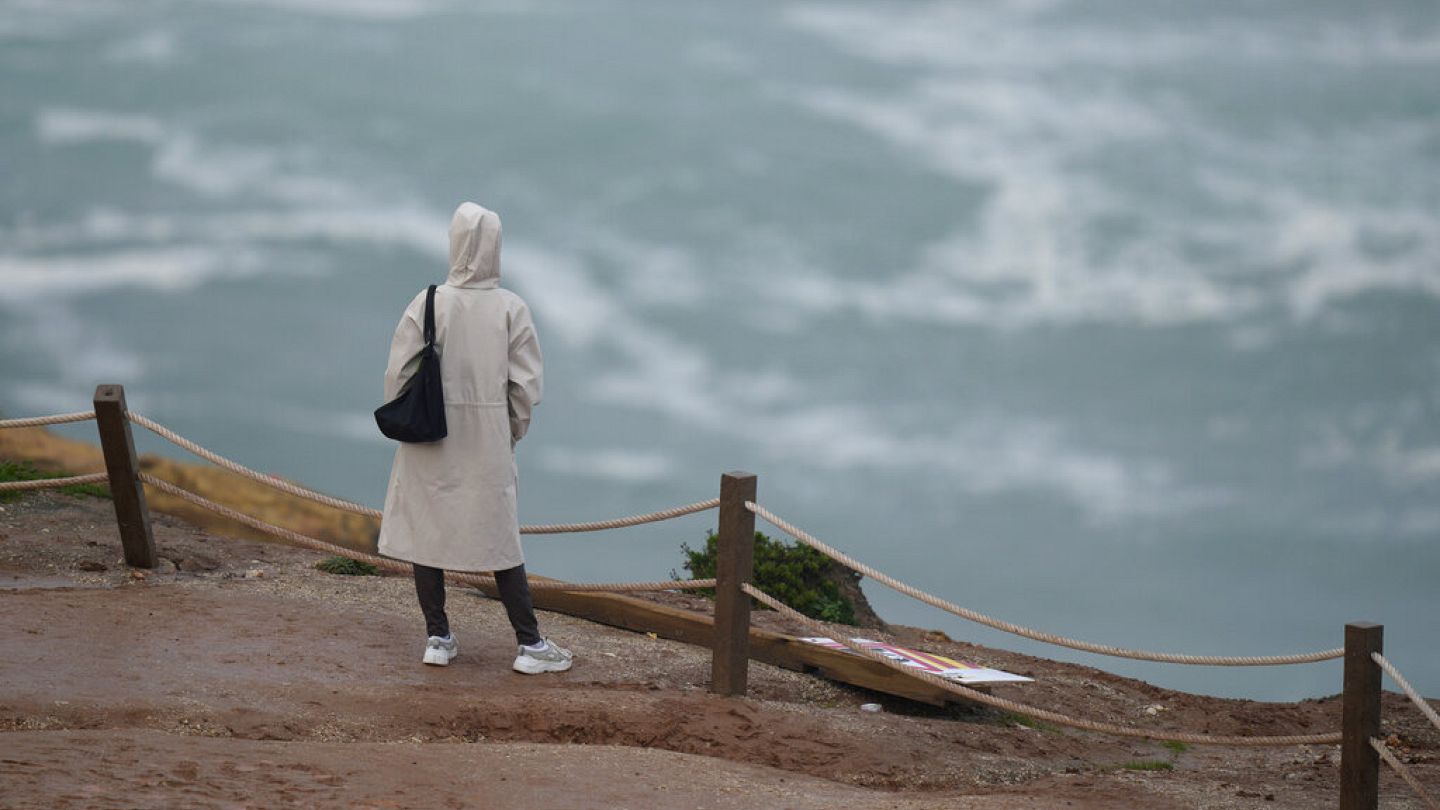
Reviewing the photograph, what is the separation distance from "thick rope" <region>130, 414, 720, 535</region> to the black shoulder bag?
0.71 metres

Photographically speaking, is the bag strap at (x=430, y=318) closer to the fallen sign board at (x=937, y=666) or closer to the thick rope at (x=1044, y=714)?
the thick rope at (x=1044, y=714)

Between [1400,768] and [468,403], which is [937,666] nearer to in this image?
[1400,768]

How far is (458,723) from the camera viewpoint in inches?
244

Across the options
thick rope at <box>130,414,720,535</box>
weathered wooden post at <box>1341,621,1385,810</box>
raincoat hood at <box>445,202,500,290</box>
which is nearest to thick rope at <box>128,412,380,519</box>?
thick rope at <box>130,414,720,535</box>

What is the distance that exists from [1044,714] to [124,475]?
4.76 m

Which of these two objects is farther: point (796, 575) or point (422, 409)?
point (796, 575)

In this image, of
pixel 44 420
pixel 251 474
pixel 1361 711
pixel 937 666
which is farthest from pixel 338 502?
pixel 1361 711

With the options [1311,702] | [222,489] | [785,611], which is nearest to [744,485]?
[785,611]

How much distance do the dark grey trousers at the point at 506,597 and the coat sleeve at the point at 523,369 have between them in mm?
646

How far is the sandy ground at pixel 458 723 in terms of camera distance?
5.26 m

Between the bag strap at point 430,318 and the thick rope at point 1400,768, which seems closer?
the thick rope at point 1400,768

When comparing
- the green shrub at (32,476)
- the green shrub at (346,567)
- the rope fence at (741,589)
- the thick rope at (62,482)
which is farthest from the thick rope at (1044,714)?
the green shrub at (32,476)

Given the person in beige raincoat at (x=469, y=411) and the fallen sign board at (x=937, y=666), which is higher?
the person in beige raincoat at (x=469, y=411)

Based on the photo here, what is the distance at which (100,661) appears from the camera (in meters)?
6.55
